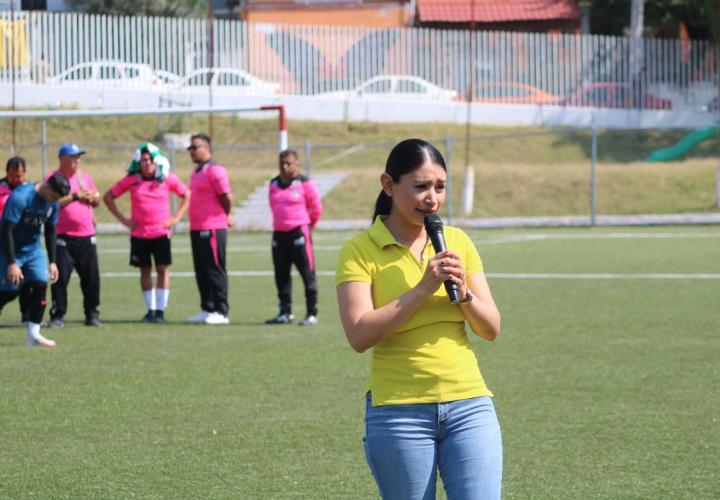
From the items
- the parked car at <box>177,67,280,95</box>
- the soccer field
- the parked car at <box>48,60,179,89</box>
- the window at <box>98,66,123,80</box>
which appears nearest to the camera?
the soccer field

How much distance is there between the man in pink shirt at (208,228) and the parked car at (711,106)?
29876mm

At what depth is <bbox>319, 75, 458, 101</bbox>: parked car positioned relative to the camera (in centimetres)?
4072

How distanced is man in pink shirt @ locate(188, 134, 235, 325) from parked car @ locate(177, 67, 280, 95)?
23.1 metres

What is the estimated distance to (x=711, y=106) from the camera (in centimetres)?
4131

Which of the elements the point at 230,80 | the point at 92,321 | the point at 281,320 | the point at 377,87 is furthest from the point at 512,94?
the point at 92,321

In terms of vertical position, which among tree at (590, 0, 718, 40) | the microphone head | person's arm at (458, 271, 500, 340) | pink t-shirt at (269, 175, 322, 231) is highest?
tree at (590, 0, 718, 40)

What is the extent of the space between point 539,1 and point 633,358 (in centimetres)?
4372

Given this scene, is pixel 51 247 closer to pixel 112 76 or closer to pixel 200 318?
pixel 200 318

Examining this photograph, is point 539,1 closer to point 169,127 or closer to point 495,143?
point 495,143

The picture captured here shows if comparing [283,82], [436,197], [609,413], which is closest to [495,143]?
[283,82]

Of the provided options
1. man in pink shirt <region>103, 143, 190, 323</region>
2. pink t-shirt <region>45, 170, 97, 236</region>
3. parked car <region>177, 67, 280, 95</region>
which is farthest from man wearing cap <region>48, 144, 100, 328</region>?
parked car <region>177, 67, 280, 95</region>

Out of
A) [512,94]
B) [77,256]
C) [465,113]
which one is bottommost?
[77,256]

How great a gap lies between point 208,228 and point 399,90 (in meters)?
27.4

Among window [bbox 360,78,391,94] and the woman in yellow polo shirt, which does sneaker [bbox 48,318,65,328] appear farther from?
window [bbox 360,78,391,94]
